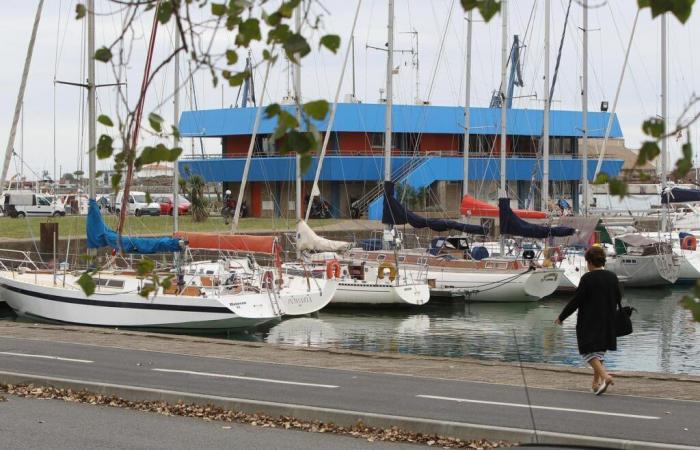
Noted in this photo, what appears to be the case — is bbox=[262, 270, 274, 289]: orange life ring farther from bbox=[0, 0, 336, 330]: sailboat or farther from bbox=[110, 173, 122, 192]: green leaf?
bbox=[110, 173, 122, 192]: green leaf

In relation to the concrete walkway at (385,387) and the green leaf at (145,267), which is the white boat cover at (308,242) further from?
the green leaf at (145,267)

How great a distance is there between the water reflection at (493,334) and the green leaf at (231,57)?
19.2m

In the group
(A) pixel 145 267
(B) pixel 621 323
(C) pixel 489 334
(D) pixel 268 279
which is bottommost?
(C) pixel 489 334

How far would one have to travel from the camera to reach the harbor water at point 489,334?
2584 cm

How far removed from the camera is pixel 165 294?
2784cm

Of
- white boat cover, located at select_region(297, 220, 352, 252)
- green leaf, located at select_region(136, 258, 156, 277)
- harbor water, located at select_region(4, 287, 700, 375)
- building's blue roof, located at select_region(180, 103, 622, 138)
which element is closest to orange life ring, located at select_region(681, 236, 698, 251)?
harbor water, located at select_region(4, 287, 700, 375)

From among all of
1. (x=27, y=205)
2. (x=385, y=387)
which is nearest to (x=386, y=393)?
(x=385, y=387)

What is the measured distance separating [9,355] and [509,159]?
52.3 meters

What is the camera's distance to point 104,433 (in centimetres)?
1133

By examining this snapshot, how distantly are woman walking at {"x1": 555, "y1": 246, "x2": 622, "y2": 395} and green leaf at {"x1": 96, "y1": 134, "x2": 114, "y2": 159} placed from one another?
27.3 ft

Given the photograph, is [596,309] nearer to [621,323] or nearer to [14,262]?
[621,323]

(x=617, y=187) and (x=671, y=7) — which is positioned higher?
(x=671, y=7)

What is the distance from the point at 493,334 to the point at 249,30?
2634 centimetres

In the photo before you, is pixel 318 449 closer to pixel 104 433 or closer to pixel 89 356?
pixel 104 433
